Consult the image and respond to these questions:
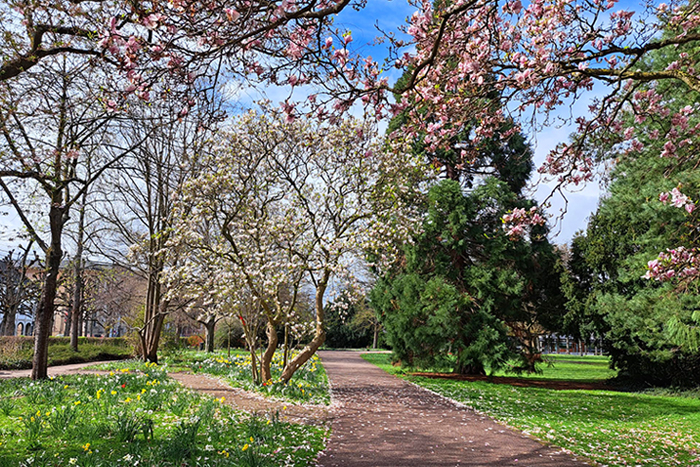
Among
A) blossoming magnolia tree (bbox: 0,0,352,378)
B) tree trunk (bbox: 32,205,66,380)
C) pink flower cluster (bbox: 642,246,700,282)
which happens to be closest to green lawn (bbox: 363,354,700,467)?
pink flower cluster (bbox: 642,246,700,282)

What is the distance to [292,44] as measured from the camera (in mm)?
3988

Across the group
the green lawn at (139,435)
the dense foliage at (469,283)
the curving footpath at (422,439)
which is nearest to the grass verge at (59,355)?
the green lawn at (139,435)

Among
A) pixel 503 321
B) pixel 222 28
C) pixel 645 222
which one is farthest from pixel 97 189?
pixel 645 222

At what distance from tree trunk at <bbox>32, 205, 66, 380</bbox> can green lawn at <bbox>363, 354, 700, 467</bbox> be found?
9293mm

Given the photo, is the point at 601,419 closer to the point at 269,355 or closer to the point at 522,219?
the point at 522,219

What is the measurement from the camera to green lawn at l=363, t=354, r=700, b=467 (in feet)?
20.2

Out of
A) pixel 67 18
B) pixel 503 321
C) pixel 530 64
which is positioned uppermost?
pixel 67 18

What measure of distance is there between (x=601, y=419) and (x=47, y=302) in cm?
1207

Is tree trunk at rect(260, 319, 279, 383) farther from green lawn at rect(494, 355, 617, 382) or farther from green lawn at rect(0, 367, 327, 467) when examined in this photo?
green lawn at rect(494, 355, 617, 382)

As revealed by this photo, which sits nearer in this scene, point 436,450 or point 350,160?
point 436,450

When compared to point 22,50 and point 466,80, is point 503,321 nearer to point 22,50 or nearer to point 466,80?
point 466,80

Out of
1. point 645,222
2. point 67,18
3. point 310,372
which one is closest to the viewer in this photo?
point 67,18

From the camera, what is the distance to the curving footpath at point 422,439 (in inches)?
205

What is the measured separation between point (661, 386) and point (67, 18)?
18.3 m
